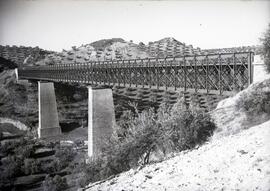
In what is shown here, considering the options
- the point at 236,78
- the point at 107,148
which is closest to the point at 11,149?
the point at 107,148

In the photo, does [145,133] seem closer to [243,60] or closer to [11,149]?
[243,60]

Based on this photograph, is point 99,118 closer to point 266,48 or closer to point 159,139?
point 159,139

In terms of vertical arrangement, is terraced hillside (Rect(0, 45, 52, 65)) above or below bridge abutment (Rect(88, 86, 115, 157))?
above

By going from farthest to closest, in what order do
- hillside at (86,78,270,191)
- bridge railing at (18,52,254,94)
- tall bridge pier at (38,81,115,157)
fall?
1. tall bridge pier at (38,81,115,157)
2. bridge railing at (18,52,254,94)
3. hillside at (86,78,270,191)

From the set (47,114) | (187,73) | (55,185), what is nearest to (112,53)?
(47,114)

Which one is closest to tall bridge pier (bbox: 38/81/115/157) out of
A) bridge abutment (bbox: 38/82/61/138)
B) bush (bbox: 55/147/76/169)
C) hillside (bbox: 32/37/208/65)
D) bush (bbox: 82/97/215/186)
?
bush (bbox: 82/97/215/186)

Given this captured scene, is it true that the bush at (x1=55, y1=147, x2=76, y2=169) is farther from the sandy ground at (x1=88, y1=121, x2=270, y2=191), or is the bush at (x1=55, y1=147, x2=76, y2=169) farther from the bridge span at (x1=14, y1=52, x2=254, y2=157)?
the sandy ground at (x1=88, y1=121, x2=270, y2=191)

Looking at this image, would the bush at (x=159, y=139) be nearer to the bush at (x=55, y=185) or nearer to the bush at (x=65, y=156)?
the bush at (x=55, y=185)

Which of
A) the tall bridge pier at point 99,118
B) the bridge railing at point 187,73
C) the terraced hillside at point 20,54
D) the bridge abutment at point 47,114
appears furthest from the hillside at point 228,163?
the terraced hillside at point 20,54
